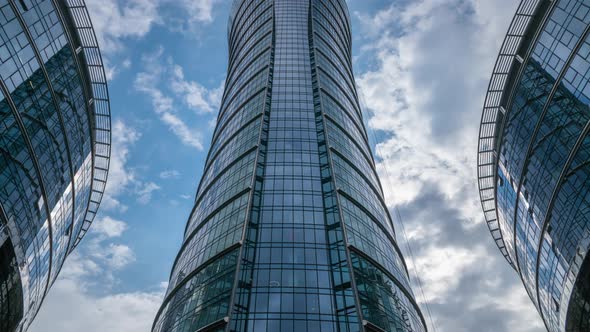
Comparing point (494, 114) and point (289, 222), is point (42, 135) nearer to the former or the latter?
point (289, 222)

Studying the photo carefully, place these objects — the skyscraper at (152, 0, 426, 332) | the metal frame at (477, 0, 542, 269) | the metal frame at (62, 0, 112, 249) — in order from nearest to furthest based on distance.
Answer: the skyscraper at (152, 0, 426, 332) < the metal frame at (477, 0, 542, 269) < the metal frame at (62, 0, 112, 249)

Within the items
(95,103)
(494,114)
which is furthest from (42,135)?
(494,114)

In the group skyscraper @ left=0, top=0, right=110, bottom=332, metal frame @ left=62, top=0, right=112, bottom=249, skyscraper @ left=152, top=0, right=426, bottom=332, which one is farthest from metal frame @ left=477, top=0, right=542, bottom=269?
skyscraper @ left=0, top=0, right=110, bottom=332

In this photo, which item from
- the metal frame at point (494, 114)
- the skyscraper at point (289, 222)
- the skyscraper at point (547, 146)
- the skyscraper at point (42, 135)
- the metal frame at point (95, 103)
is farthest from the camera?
the metal frame at point (95, 103)

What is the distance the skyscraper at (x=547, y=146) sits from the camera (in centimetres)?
2725

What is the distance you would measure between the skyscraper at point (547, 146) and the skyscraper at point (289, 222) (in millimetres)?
11304

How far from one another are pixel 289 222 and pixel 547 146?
64.1ft

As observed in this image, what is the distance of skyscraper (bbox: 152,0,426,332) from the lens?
86.8ft

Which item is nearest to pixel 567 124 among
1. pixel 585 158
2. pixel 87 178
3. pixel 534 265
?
pixel 585 158

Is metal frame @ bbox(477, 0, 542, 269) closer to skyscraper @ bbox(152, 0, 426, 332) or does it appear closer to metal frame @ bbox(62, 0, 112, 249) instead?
skyscraper @ bbox(152, 0, 426, 332)

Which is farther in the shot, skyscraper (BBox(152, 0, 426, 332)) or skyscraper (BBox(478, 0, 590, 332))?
skyscraper (BBox(478, 0, 590, 332))

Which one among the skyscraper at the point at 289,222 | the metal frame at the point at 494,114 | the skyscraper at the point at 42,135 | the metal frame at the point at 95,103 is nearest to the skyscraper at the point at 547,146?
the metal frame at the point at 494,114

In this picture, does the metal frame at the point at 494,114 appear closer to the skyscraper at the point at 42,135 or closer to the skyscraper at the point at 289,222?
the skyscraper at the point at 289,222

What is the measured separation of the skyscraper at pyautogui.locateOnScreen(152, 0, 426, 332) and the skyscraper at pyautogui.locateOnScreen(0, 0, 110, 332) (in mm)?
10615
